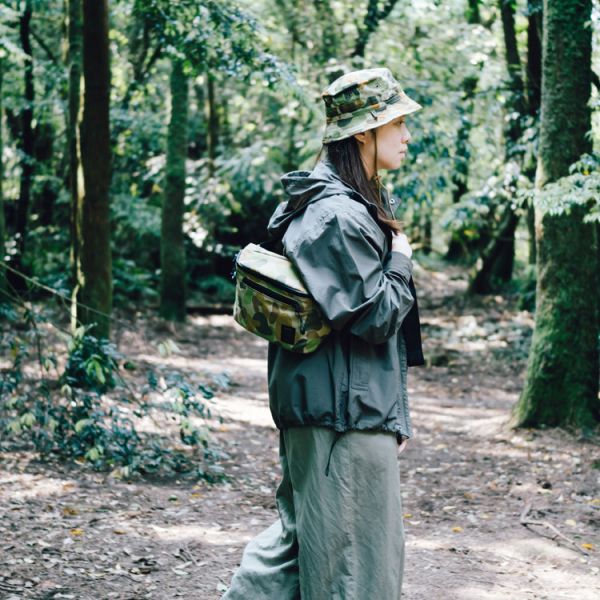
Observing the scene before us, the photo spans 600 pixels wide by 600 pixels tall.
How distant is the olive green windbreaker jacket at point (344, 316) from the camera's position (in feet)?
8.90

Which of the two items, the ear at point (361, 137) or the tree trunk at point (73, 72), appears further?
the tree trunk at point (73, 72)

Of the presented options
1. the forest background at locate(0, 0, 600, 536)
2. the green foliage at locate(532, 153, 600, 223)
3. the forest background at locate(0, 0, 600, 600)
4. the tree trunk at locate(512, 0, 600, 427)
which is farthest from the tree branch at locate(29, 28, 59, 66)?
the green foliage at locate(532, 153, 600, 223)

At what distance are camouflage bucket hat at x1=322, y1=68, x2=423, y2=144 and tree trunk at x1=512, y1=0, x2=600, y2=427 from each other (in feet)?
15.2

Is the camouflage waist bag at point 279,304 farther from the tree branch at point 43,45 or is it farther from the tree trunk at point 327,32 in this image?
the tree branch at point 43,45

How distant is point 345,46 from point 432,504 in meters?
11.1

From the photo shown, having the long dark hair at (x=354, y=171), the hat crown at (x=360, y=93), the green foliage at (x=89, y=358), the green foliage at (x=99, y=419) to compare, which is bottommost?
the green foliage at (x=99, y=419)

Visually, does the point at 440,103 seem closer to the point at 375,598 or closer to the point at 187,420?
the point at 187,420

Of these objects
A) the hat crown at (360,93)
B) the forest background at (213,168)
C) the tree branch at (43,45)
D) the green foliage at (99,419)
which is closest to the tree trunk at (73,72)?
the forest background at (213,168)

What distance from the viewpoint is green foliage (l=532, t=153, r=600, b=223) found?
5750 millimetres

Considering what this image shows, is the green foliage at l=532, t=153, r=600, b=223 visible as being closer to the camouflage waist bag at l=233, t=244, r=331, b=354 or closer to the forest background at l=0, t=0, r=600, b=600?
the forest background at l=0, t=0, r=600, b=600

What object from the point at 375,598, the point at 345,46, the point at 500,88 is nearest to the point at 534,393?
the point at 375,598

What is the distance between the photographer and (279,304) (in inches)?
109

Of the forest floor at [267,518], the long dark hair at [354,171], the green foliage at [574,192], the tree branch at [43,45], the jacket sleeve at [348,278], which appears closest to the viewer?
the jacket sleeve at [348,278]

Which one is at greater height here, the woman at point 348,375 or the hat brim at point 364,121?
the hat brim at point 364,121
